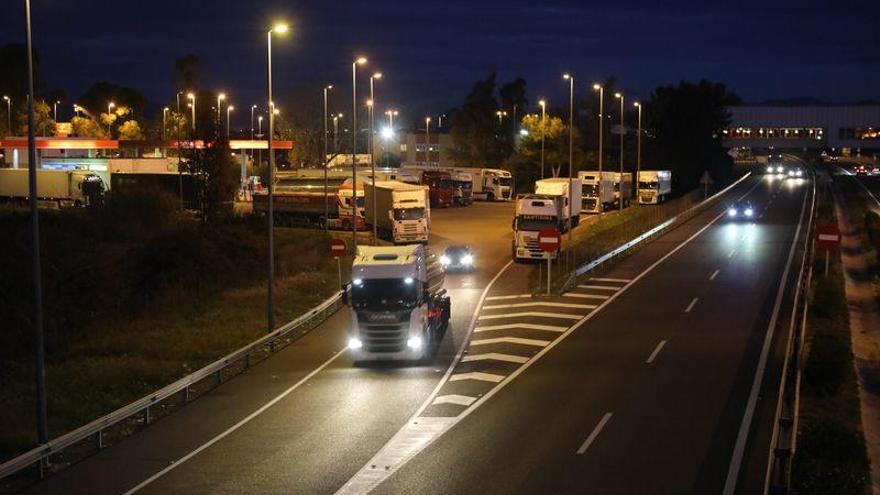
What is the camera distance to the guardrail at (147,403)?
17.2 m

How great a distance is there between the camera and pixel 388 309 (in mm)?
26188

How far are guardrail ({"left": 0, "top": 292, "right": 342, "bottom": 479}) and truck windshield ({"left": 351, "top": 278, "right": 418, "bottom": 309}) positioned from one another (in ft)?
10.5

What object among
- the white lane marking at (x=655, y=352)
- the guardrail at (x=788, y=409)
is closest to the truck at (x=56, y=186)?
the guardrail at (x=788, y=409)

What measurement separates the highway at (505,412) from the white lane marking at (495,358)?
5cm

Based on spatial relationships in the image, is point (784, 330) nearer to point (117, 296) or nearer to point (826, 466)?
point (826, 466)

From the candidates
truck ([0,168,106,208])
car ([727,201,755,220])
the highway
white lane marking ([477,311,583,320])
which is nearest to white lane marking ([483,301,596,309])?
the highway

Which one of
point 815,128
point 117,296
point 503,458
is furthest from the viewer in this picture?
point 815,128

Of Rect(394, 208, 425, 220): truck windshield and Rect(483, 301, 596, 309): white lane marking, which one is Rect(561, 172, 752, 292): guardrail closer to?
Rect(483, 301, 596, 309): white lane marking

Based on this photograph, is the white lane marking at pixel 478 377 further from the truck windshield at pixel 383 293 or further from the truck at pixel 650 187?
the truck at pixel 650 187

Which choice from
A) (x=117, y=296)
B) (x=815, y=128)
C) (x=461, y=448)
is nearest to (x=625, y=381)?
(x=461, y=448)

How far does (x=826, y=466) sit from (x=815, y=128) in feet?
577

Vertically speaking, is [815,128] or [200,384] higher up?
[815,128]

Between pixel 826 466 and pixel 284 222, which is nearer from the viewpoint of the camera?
pixel 826 466

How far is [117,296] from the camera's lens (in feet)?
159
